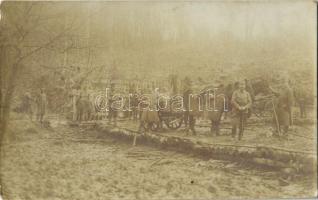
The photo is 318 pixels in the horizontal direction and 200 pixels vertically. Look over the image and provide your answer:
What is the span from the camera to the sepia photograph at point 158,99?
13.1 feet

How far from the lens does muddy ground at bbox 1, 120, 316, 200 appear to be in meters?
3.96

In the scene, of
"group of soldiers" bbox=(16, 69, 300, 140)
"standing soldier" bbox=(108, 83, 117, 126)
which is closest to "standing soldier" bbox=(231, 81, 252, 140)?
"group of soldiers" bbox=(16, 69, 300, 140)

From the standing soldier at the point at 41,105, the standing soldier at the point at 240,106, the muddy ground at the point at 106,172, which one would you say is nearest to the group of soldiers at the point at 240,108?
the standing soldier at the point at 240,106

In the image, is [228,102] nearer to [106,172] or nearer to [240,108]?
[240,108]

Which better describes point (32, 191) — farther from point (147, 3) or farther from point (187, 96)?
point (147, 3)

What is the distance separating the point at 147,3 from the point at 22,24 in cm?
146

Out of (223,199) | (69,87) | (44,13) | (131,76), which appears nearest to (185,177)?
(223,199)

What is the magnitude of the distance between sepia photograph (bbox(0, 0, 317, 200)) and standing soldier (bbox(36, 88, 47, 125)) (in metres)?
0.01

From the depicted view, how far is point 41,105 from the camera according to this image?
399 cm

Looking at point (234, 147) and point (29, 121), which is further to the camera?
point (234, 147)

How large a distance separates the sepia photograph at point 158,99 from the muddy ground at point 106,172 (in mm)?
12

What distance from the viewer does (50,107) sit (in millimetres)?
4012

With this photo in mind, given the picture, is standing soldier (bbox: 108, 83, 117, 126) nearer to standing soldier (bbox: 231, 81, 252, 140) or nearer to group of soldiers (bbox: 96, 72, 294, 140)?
group of soldiers (bbox: 96, 72, 294, 140)

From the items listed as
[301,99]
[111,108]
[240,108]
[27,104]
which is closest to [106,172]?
[111,108]
